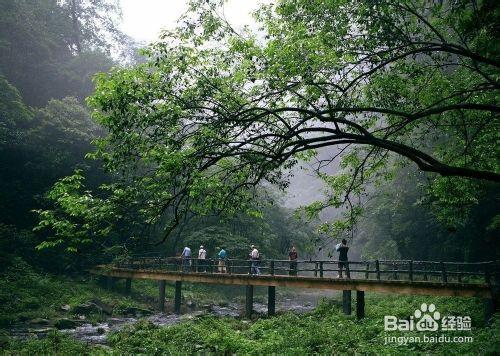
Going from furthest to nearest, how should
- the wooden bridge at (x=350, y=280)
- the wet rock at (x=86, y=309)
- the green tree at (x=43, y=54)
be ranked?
the green tree at (x=43, y=54) → the wet rock at (x=86, y=309) → the wooden bridge at (x=350, y=280)

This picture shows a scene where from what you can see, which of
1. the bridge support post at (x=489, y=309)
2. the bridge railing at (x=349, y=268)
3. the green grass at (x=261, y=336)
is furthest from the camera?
the bridge railing at (x=349, y=268)

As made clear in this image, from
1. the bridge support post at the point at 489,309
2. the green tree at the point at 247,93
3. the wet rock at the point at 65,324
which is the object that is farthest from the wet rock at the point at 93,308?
the bridge support post at the point at 489,309

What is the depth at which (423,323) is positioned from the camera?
15.1 metres

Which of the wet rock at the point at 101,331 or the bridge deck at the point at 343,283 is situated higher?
the bridge deck at the point at 343,283

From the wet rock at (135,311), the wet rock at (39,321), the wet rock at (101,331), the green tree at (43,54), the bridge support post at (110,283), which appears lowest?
the wet rock at (135,311)

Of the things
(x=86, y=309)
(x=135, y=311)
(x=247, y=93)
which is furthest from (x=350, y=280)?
(x=86, y=309)

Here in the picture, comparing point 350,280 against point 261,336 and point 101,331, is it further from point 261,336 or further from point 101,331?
point 101,331

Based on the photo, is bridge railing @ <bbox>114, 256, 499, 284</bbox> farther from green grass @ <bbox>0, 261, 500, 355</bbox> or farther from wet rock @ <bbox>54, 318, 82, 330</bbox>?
wet rock @ <bbox>54, 318, 82, 330</bbox>

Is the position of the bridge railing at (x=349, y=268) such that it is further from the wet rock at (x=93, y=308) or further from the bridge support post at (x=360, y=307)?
the wet rock at (x=93, y=308)

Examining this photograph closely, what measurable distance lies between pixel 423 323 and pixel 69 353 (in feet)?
42.9

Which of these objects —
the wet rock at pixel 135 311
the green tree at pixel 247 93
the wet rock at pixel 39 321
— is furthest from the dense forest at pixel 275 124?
the wet rock at pixel 135 311

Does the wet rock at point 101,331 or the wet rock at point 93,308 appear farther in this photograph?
the wet rock at point 93,308

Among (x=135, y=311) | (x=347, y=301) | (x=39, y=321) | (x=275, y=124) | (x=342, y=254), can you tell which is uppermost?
(x=275, y=124)

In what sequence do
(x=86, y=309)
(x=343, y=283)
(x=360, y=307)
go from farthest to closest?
(x=86, y=309) → (x=343, y=283) → (x=360, y=307)
